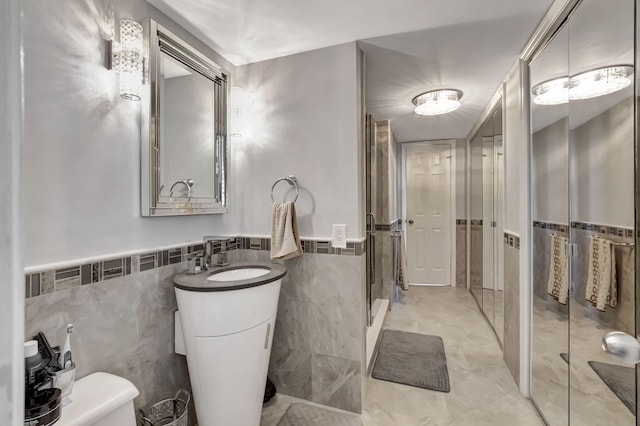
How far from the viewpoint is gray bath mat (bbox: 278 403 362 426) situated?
1.69 meters

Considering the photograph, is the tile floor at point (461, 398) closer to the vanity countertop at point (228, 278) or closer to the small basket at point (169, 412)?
the small basket at point (169, 412)

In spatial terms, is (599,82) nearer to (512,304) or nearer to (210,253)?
(512,304)

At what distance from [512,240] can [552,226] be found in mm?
556

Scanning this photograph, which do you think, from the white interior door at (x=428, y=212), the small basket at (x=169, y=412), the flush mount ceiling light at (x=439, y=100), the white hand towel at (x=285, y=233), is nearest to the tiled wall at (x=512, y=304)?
the flush mount ceiling light at (x=439, y=100)

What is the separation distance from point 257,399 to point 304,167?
1302 millimetres

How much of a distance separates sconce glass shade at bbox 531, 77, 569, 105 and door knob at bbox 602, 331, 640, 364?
1.23 meters

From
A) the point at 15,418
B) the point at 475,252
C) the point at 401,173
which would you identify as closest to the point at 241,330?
the point at 15,418

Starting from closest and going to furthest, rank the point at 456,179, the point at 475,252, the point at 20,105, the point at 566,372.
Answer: the point at 20,105, the point at 566,372, the point at 475,252, the point at 456,179

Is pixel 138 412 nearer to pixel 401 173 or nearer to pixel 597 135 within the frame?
pixel 597 135

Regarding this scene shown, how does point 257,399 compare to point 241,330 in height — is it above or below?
below

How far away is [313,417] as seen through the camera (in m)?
1.74

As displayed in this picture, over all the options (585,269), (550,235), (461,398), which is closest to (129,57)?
(585,269)

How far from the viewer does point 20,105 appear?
0.30 m

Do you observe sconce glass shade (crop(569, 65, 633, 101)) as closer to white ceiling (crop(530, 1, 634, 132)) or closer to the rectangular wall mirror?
white ceiling (crop(530, 1, 634, 132))
